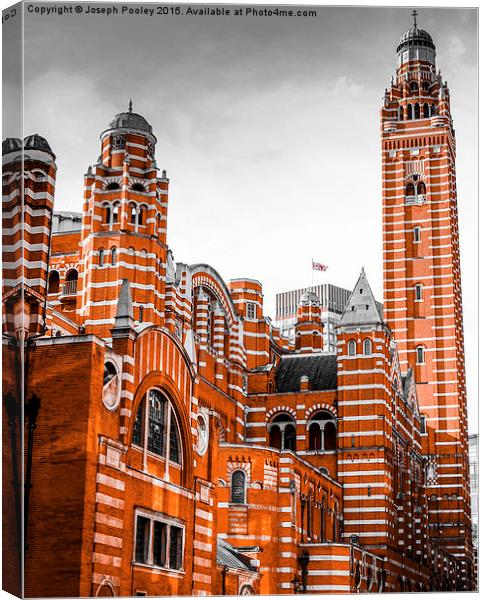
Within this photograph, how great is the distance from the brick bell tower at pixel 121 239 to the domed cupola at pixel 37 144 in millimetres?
11071

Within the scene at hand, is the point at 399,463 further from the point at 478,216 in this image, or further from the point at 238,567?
the point at 478,216

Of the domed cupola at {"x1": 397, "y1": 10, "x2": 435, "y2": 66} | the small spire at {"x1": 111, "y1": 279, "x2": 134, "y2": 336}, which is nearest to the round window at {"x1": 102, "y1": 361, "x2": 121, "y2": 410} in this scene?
the small spire at {"x1": 111, "y1": 279, "x2": 134, "y2": 336}

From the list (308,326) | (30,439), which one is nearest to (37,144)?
(30,439)

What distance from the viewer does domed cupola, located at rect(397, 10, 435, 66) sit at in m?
31.5

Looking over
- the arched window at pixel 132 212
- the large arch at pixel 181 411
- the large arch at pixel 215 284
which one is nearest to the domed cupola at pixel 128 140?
the arched window at pixel 132 212

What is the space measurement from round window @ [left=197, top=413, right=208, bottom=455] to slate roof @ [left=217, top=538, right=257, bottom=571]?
12.8 feet

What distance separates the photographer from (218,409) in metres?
55.1

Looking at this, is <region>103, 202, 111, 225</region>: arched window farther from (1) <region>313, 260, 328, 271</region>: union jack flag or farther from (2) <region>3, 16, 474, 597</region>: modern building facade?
(1) <region>313, 260, 328, 271</region>: union jack flag

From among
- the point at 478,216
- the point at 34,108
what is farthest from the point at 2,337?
the point at 478,216

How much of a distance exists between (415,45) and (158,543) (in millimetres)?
19300

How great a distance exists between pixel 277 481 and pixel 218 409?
10.9m

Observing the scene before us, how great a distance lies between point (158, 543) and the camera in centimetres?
2955

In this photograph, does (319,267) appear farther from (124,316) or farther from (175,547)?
(175,547)

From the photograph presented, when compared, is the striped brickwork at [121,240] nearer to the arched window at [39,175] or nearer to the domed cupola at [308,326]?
the arched window at [39,175]
